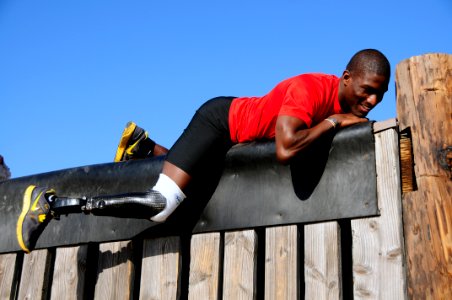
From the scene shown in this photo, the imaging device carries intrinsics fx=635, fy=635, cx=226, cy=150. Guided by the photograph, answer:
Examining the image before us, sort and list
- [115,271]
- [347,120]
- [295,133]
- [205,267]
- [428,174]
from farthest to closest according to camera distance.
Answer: [115,271] → [205,267] → [347,120] → [295,133] → [428,174]

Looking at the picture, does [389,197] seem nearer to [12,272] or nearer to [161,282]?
[161,282]

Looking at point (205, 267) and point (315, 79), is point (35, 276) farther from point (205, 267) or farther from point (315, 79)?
point (315, 79)

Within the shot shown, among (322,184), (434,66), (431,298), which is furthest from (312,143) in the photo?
(431,298)

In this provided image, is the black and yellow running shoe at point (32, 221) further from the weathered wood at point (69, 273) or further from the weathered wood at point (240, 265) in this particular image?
the weathered wood at point (240, 265)

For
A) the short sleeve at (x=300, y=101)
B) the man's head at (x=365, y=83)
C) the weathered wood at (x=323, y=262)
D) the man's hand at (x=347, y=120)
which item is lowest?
the weathered wood at (x=323, y=262)

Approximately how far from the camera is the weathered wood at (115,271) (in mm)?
4465

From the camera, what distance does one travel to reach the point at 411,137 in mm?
3691

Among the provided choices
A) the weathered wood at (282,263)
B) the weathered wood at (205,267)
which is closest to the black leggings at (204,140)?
the weathered wood at (205,267)

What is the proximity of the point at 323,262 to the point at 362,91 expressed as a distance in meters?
1.19

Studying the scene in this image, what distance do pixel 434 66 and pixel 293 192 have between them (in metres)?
1.13

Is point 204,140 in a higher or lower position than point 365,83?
lower

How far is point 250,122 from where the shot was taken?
4.35 meters

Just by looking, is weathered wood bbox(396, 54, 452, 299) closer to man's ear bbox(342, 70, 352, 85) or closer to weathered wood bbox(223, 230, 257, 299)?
man's ear bbox(342, 70, 352, 85)

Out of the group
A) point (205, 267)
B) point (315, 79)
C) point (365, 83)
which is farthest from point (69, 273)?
point (365, 83)
